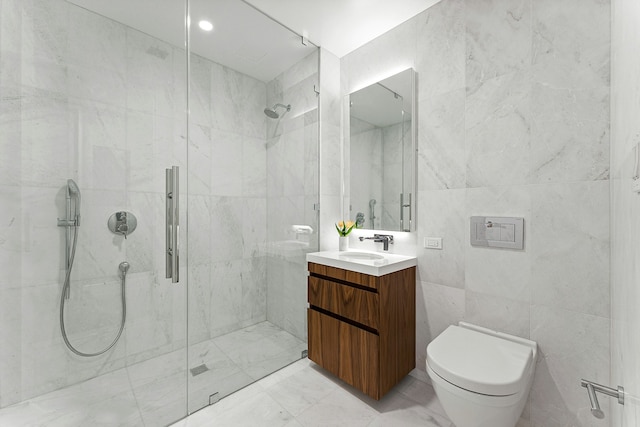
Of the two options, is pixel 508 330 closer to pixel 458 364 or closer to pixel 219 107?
pixel 458 364

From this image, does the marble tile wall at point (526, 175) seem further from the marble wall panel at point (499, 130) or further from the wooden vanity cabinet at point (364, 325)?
the wooden vanity cabinet at point (364, 325)

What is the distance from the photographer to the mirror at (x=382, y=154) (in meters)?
1.97

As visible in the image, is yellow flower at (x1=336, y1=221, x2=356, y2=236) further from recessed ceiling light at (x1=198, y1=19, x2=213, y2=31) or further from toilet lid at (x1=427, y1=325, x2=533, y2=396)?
recessed ceiling light at (x1=198, y1=19, x2=213, y2=31)

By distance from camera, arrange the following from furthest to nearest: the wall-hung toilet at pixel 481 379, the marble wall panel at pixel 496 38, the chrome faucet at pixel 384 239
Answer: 1. the chrome faucet at pixel 384 239
2. the marble wall panel at pixel 496 38
3. the wall-hung toilet at pixel 481 379

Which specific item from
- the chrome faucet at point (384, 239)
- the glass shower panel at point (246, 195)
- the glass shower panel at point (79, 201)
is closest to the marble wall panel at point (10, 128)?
the glass shower panel at point (79, 201)

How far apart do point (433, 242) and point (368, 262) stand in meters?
0.50

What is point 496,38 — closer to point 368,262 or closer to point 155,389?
point 368,262

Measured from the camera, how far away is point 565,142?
4.43 feet

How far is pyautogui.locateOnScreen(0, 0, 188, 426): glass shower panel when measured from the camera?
4.29 feet

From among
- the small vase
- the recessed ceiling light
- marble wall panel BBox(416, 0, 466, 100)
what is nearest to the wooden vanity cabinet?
the small vase

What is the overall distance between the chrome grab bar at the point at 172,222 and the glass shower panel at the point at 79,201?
0.15 ft

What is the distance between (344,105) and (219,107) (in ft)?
3.89

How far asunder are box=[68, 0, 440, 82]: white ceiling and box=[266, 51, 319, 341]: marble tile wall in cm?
17

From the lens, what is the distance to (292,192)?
213 cm
